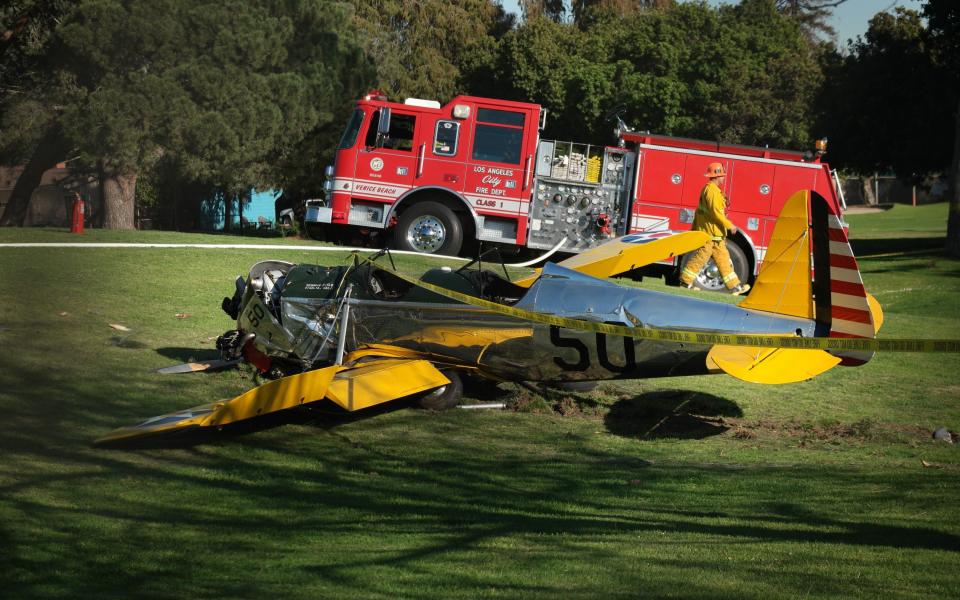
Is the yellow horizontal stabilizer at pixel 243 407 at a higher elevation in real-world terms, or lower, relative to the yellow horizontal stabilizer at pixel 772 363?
lower

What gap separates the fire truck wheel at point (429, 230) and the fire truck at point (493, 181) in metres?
0.02

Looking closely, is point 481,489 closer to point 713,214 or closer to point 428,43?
point 713,214

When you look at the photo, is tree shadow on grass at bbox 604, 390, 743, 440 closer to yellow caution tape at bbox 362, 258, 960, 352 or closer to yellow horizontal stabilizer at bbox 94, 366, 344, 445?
yellow caution tape at bbox 362, 258, 960, 352

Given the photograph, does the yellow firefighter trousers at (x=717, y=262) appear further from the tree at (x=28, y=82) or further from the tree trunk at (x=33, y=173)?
the tree trunk at (x=33, y=173)

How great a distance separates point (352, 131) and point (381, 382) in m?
11.3

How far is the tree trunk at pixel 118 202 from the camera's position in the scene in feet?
101

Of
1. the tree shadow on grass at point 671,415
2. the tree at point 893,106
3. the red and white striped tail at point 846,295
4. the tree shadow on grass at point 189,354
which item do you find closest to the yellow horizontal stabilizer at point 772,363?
the red and white striped tail at point 846,295

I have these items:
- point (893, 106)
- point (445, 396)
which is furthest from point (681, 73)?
point (445, 396)

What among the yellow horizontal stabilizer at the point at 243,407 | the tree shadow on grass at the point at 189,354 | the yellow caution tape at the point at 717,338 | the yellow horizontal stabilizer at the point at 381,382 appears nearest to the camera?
the yellow caution tape at the point at 717,338

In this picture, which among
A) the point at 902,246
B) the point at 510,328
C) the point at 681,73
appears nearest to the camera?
the point at 510,328

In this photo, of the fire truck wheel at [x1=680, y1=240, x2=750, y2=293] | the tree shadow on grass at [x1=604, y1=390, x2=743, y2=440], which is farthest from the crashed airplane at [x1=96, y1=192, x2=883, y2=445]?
the fire truck wheel at [x1=680, y1=240, x2=750, y2=293]

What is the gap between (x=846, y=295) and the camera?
8.32 metres

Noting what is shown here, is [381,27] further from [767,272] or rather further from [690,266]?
[767,272]

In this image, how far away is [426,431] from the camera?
897 cm
